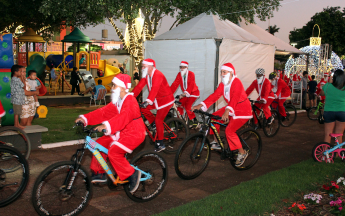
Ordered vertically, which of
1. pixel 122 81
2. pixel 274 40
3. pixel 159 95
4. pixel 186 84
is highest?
pixel 274 40

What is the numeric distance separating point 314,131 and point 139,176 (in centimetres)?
872

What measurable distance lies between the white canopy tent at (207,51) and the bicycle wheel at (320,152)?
518cm

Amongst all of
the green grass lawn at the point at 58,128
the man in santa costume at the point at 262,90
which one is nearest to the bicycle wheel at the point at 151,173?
the green grass lawn at the point at 58,128

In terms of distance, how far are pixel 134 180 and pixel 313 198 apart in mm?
2519

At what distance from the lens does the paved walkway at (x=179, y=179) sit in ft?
16.1

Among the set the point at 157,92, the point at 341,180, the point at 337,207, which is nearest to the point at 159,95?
the point at 157,92

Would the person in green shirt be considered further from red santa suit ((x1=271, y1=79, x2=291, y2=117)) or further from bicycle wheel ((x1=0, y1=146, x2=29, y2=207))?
bicycle wheel ((x1=0, y1=146, x2=29, y2=207))

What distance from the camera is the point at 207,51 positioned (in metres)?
12.1

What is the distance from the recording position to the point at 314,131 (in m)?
11.7

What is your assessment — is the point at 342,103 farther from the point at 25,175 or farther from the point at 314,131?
the point at 25,175

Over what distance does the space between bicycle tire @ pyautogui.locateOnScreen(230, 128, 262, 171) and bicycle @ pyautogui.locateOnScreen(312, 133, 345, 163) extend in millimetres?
1298

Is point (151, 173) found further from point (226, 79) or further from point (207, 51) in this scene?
point (207, 51)

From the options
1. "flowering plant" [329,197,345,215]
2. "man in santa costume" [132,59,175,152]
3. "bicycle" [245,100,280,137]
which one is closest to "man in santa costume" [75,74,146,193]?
"man in santa costume" [132,59,175,152]

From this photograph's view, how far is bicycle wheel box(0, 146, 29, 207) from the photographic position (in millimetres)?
4848
